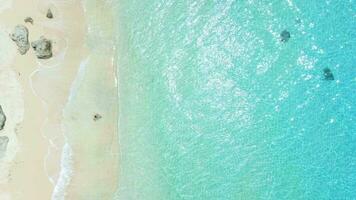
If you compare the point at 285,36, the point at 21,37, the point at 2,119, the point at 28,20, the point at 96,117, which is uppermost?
the point at 285,36

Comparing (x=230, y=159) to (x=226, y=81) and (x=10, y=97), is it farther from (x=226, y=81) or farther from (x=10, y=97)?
(x=10, y=97)

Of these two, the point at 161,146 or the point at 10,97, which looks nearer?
the point at 10,97

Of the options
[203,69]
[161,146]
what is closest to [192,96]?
[203,69]

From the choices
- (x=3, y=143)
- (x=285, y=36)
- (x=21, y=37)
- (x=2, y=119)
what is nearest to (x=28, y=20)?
(x=21, y=37)

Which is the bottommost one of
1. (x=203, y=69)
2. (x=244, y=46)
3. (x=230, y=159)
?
(x=230, y=159)

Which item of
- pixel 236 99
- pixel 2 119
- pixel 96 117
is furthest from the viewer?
pixel 236 99

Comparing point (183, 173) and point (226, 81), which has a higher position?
point (226, 81)

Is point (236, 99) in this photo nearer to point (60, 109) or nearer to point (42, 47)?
point (60, 109)
